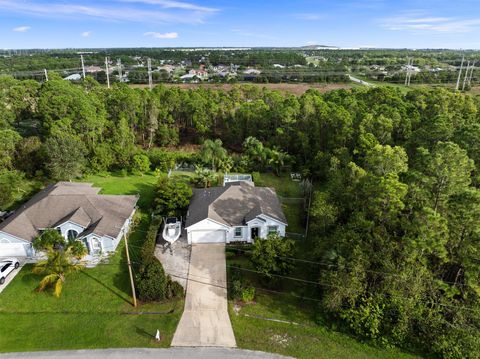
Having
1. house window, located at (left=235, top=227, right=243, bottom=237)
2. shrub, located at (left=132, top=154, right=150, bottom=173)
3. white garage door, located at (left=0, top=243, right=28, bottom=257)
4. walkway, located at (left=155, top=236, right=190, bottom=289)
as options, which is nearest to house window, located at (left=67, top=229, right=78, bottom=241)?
white garage door, located at (left=0, top=243, right=28, bottom=257)

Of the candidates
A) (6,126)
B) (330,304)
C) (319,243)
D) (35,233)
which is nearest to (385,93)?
(319,243)

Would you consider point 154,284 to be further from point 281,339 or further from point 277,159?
point 277,159

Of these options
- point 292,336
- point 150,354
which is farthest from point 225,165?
point 150,354

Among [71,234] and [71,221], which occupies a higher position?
[71,221]

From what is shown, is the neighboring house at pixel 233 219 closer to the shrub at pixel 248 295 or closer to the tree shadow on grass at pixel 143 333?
the shrub at pixel 248 295

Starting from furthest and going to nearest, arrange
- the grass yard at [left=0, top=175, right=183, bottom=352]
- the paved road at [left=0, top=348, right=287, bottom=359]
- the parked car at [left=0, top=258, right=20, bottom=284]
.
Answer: the parked car at [left=0, top=258, right=20, bottom=284], the grass yard at [left=0, top=175, right=183, bottom=352], the paved road at [left=0, top=348, right=287, bottom=359]

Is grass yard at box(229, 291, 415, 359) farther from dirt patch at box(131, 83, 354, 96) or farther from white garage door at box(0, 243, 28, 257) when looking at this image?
dirt patch at box(131, 83, 354, 96)
